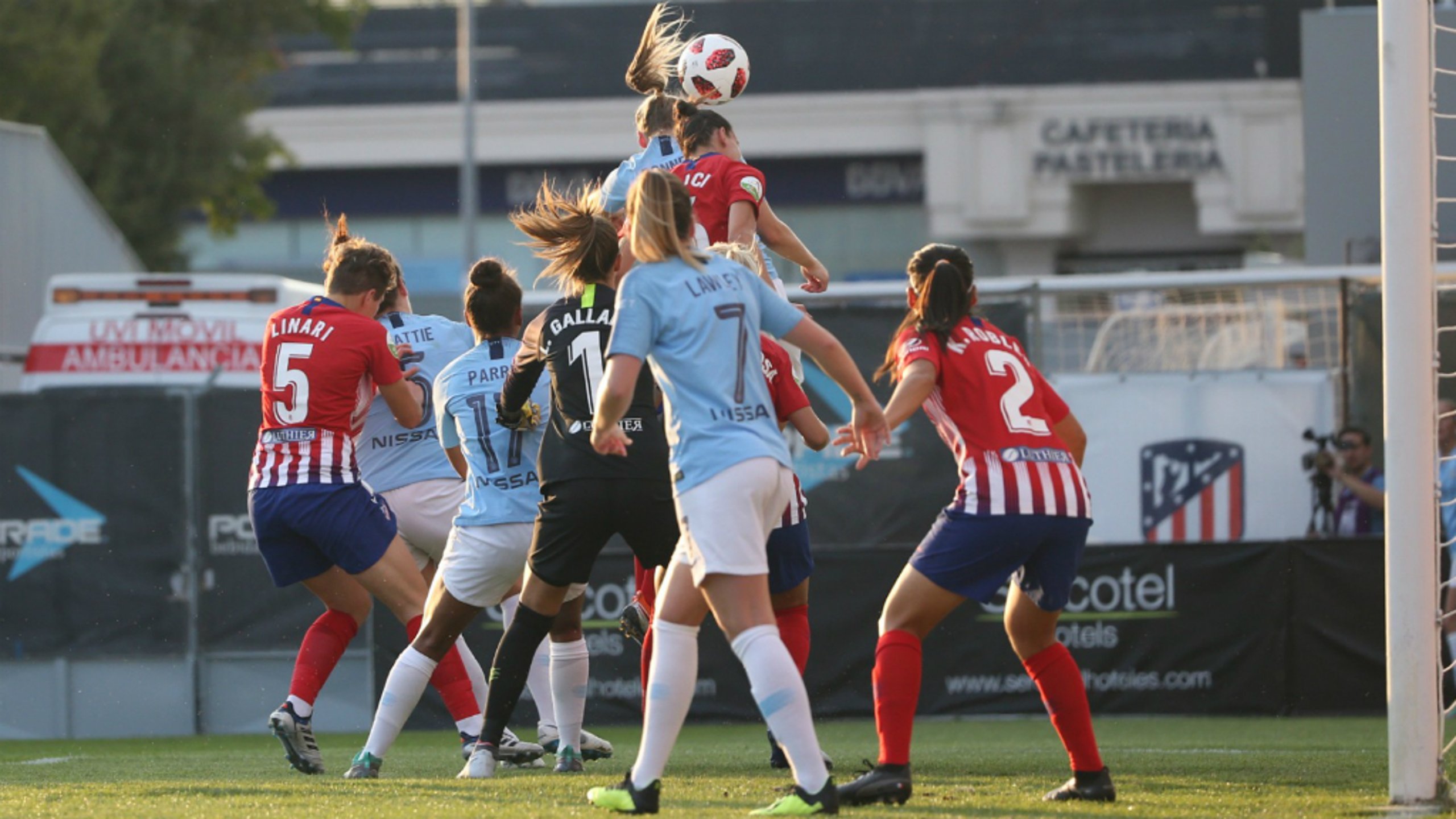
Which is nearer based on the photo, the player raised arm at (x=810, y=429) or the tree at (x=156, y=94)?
the player raised arm at (x=810, y=429)

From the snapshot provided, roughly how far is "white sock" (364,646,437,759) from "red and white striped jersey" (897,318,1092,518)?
7.29 feet

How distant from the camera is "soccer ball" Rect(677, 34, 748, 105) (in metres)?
7.89

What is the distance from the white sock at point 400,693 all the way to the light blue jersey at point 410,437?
108 centimetres

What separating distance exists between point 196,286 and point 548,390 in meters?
7.22

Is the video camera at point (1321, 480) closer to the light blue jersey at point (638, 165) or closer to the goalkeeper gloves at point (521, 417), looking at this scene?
the light blue jersey at point (638, 165)

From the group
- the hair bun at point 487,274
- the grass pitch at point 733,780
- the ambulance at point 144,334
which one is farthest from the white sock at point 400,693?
the ambulance at point 144,334

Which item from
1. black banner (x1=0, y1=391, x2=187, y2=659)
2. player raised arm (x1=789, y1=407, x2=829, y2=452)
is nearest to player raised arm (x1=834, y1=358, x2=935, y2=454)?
player raised arm (x1=789, y1=407, x2=829, y2=452)

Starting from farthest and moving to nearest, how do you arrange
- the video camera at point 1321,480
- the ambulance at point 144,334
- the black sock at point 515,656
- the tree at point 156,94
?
the tree at point 156,94
the ambulance at point 144,334
the video camera at point 1321,480
the black sock at point 515,656

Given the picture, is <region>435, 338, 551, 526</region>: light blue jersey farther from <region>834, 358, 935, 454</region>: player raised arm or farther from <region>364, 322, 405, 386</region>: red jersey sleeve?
<region>834, 358, 935, 454</region>: player raised arm

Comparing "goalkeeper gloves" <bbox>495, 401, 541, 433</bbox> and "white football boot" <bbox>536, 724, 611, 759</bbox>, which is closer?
"goalkeeper gloves" <bbox>495, 401, 541, 433</bbox>

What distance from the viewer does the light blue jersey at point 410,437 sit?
7.86m

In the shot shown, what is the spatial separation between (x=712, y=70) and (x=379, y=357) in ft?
6.24

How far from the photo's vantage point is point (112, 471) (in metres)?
12.8

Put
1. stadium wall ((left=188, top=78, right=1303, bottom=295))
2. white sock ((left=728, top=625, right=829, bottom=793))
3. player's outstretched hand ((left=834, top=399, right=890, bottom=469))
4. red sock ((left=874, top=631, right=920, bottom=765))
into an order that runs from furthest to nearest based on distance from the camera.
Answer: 1. stadium wall ((left=188, top=78, right=1303, bottom=295))
2. red sock ((left=874, top=631, right=920, bottom=765))
3. player's outstretched hand ((left=834, top=399, right=890, bottom=469))
4. white sock ((left=728, top=625, right=829, bottom=793))
